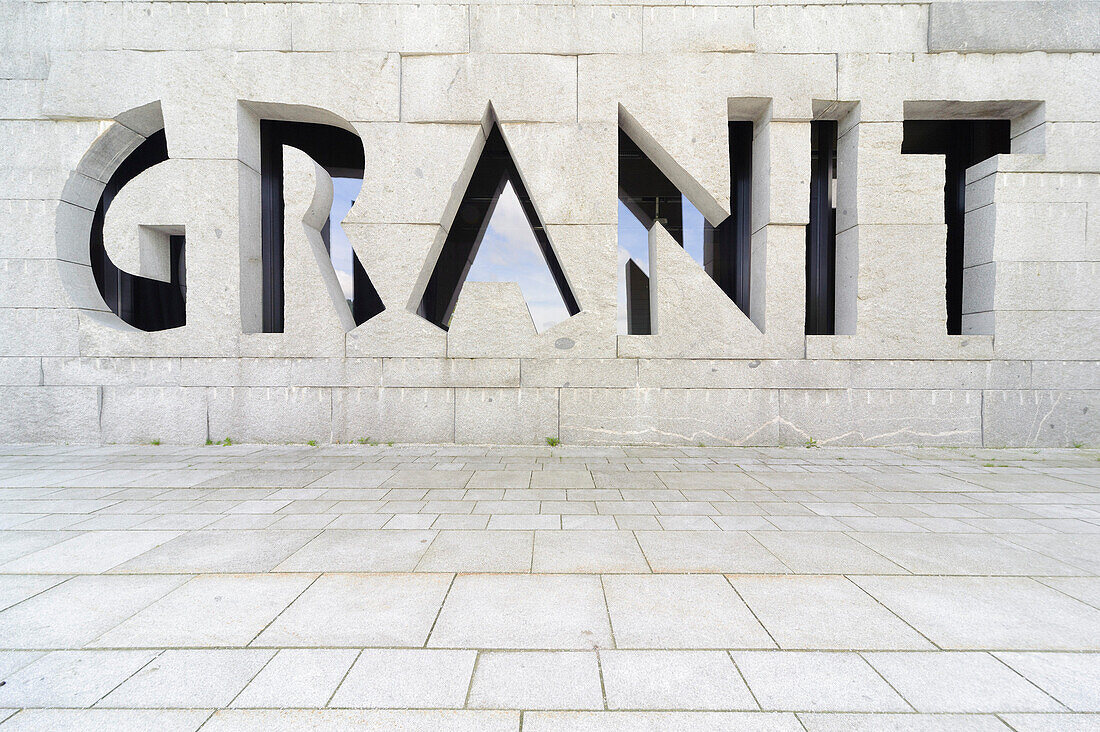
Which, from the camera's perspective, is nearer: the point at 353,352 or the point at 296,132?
the point at 353,352

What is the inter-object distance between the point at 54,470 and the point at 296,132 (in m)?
7.06

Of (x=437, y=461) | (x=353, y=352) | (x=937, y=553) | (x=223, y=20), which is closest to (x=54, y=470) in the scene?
(x=353, y=352)

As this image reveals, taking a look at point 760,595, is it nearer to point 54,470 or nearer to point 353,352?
point 353,352

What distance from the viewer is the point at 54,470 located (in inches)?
254

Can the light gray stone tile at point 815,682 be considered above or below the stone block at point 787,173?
below

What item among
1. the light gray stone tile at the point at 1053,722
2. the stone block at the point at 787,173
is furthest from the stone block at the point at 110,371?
the stone block at the point at 787,173

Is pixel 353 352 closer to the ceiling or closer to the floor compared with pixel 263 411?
closer to the ceiling

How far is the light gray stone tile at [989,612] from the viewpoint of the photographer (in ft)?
9.06

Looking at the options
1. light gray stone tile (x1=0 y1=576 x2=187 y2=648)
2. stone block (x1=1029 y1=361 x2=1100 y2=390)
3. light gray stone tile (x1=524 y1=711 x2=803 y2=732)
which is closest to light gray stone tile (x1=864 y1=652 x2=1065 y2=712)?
light gray stone tile (x1=524 y1=711 x2=803 y2=732)

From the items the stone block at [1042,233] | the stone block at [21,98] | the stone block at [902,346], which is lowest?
the stone block at [902,346]

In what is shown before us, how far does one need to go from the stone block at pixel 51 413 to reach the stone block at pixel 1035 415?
15.0 m

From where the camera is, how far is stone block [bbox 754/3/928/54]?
798 cm

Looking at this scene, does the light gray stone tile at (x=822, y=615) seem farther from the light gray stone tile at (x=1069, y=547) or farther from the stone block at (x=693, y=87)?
the stone block at (x=693, y=87)

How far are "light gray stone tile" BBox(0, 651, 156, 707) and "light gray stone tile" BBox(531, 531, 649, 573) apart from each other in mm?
2410
